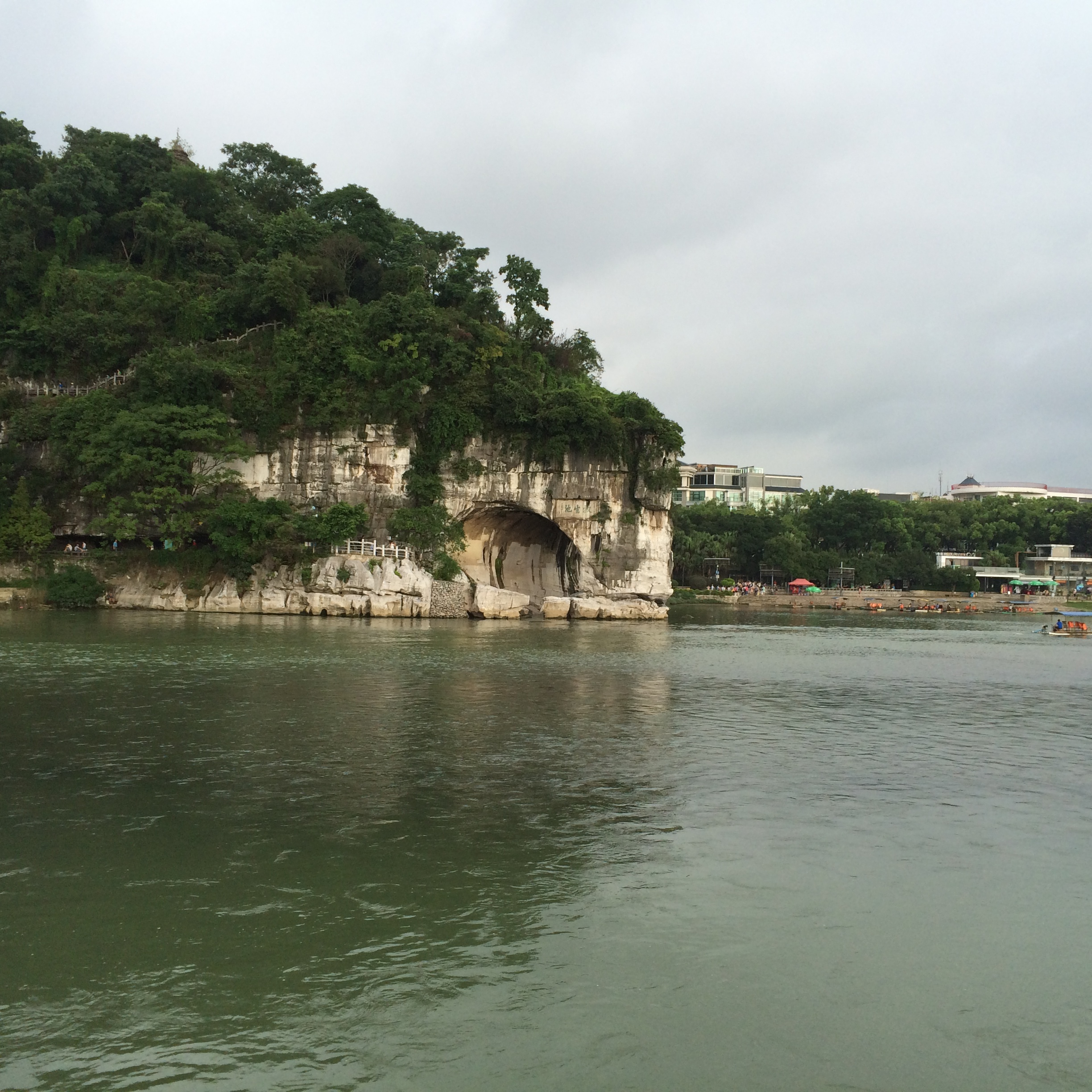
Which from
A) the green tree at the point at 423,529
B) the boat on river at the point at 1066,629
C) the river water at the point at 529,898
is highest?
the green tree at the point at 423,529

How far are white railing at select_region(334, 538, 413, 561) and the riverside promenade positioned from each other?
32685 millimetres

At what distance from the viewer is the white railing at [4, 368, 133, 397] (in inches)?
1601

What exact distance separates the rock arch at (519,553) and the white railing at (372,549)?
3945 mm

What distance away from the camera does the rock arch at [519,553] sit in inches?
1719

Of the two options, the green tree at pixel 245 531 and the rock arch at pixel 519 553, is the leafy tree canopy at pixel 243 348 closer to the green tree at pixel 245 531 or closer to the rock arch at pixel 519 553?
the green tree at pixel 245 531

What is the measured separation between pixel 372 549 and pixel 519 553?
11.5 m

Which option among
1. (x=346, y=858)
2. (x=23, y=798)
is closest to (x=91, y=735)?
(x=23, y=798)

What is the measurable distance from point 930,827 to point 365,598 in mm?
29749

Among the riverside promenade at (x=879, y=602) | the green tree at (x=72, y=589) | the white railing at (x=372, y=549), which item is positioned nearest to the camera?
the green tree at (x=72, y=589)

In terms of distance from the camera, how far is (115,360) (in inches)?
1620

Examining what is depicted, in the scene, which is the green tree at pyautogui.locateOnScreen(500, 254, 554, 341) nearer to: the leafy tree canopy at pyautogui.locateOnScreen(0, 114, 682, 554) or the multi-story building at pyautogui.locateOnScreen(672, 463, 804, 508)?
the leafy tree canopy at pyautogui.locateOnScreen(0, 114, 682, 554)

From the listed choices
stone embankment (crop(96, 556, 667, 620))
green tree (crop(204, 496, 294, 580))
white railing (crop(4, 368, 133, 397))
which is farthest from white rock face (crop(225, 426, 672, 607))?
white railing (crop(4, 368, 133, 397))

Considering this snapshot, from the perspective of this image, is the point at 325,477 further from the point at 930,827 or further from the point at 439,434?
the point at 930,827

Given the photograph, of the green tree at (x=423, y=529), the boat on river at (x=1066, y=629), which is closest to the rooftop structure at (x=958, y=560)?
the boat on river at (x=1066, y=629)
